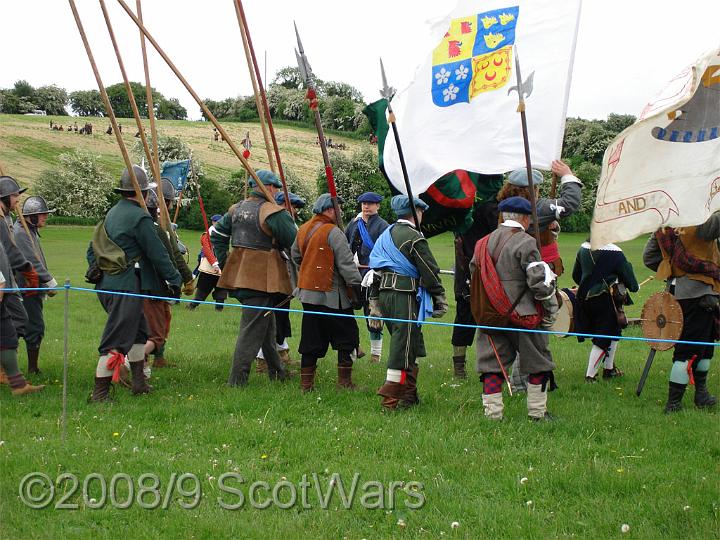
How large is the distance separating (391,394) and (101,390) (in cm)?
282

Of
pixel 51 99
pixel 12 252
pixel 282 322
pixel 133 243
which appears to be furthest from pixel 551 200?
pixel 51 99

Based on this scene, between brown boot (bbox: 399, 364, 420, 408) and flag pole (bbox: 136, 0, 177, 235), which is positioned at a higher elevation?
flag pole (bbox: 136, 0, 177, 235)

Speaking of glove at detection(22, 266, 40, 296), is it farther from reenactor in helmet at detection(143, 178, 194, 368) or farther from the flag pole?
the flag pole

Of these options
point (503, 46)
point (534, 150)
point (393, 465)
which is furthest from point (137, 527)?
point (503, 46)

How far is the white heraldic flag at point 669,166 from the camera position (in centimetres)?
558

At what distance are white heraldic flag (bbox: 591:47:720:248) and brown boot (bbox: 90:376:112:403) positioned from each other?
4.84 metres

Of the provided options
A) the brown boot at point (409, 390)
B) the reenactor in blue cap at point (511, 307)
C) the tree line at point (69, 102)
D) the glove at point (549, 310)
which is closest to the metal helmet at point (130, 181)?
the brown boot at point (409, 390)

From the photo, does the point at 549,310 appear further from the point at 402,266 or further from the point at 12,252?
the point at 12,252

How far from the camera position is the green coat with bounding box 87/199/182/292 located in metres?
8.02

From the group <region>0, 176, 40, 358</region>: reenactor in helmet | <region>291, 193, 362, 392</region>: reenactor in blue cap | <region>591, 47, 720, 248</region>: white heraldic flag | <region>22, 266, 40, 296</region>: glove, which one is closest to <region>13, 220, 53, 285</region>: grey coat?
<region>22, 266, 40, 296</region>: glove

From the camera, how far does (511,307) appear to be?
23.1 ft

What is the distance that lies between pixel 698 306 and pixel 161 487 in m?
5.09

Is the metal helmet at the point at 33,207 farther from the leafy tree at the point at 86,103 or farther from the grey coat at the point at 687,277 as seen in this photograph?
the leafy tree at the point at 86,103

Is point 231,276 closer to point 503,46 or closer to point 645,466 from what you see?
point 503,46
